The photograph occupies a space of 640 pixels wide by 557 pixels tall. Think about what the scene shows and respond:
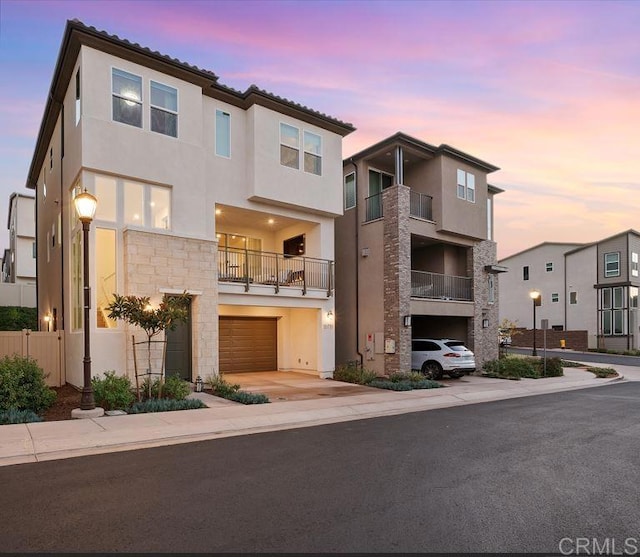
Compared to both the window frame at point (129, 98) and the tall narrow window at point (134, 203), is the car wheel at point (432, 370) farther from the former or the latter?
the window frame at point (129, 98)

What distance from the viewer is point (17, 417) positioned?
9.20 metres

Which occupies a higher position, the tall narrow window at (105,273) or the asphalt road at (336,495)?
the tall narrow window at (105,273)

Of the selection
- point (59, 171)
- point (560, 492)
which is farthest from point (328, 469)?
point (59, 171)

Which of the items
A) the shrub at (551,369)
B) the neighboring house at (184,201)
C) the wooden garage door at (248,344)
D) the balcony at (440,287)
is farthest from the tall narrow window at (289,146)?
the shrub at (551,369)

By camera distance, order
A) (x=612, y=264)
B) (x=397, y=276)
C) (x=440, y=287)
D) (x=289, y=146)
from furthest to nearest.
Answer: (x=612, y=264) < (x=440, y=287) < (x=397, y=276) < (x=289, y=146)

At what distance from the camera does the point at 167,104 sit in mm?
14562

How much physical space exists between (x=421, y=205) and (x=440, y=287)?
12.9 feet

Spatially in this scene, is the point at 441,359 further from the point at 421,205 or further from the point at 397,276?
the point at 421,205

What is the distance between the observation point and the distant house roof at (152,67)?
1294cm

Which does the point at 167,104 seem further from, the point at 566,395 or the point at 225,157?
the point at 566,395

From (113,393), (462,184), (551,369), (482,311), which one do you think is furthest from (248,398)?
(551,369)

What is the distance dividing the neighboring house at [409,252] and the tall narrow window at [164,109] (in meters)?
8.84

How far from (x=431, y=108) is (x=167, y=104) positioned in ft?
33.0

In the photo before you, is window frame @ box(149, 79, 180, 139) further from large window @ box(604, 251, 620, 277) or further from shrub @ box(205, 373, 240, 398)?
large window @ box(604, 251, 620, 277)
